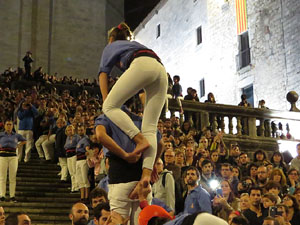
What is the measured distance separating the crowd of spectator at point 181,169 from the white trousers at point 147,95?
0.28 meters

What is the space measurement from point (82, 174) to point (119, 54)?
309 inches

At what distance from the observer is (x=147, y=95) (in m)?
4.26

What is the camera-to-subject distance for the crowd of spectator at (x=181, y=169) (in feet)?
26.1

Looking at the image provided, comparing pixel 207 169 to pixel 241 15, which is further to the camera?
pixel 241 15

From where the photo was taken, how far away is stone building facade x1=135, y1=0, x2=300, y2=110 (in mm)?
25188

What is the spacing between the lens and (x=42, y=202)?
11500 millimetres

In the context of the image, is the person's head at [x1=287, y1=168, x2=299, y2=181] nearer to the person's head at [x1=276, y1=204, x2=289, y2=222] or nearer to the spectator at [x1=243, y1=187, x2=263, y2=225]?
the spectator at [x1=243, y1=187, x2=263, y2=225]

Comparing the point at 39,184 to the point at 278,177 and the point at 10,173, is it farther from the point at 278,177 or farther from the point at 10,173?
the point at 278,177

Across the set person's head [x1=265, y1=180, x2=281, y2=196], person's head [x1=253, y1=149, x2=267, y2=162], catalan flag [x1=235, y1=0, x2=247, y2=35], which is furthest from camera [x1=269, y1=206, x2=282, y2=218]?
catalan flag [x1=235, y1=0, x2=247, y2=35]

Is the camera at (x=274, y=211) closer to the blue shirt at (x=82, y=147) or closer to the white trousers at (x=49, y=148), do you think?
the blue shirt at (x=82, y=147)

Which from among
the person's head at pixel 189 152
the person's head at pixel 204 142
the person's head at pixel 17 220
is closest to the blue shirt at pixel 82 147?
the person's head at pixel 189 152

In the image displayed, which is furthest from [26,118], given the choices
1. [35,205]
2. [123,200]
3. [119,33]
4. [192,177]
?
[123,200]

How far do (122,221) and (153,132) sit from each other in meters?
0.71

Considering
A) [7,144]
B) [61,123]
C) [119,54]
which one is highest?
[61,123]
